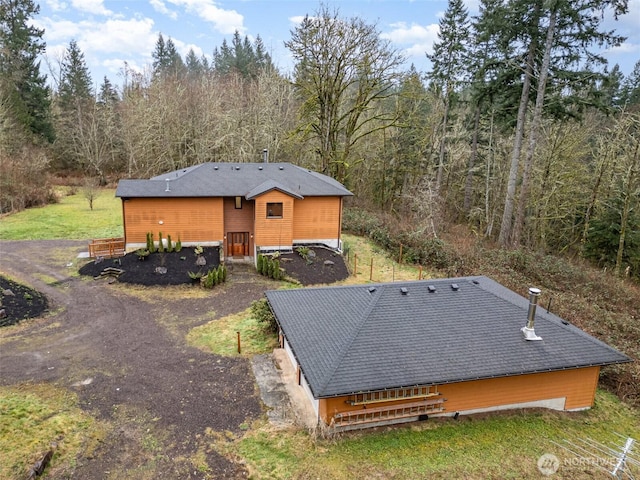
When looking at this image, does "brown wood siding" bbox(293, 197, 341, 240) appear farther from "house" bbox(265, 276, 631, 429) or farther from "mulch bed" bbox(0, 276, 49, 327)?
"mulch bed" bbox(0, 276, 49, 327)

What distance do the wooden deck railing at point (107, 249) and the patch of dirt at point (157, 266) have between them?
515 mm

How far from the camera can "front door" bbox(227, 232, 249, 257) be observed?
21.3 m

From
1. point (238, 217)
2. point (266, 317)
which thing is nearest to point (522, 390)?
point (266, 317)

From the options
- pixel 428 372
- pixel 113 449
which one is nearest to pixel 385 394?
pixel 428 372

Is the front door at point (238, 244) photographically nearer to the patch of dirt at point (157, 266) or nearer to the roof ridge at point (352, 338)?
the patch of dirt at point (157, 266)

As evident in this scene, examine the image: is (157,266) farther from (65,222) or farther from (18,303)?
(65,222)

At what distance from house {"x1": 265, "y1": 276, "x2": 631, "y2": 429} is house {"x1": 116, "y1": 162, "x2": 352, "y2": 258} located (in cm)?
944

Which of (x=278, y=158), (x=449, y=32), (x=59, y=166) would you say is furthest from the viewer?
(x=59, y=166)

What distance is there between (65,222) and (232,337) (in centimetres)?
2014

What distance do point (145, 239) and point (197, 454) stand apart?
14144mm

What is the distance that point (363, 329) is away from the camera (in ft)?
32.4

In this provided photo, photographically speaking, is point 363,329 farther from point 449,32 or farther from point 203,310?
point 449,32

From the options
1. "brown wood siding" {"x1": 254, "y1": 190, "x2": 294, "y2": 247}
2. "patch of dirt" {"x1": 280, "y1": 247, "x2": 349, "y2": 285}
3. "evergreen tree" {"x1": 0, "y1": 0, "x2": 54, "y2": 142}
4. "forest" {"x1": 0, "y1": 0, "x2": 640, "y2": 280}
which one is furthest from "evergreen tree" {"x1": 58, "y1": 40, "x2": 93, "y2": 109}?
"patch of dirt" {"x1": 280, "y1": 247, "x2": 349, "y2": 285}

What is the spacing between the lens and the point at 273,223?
2036 cm
